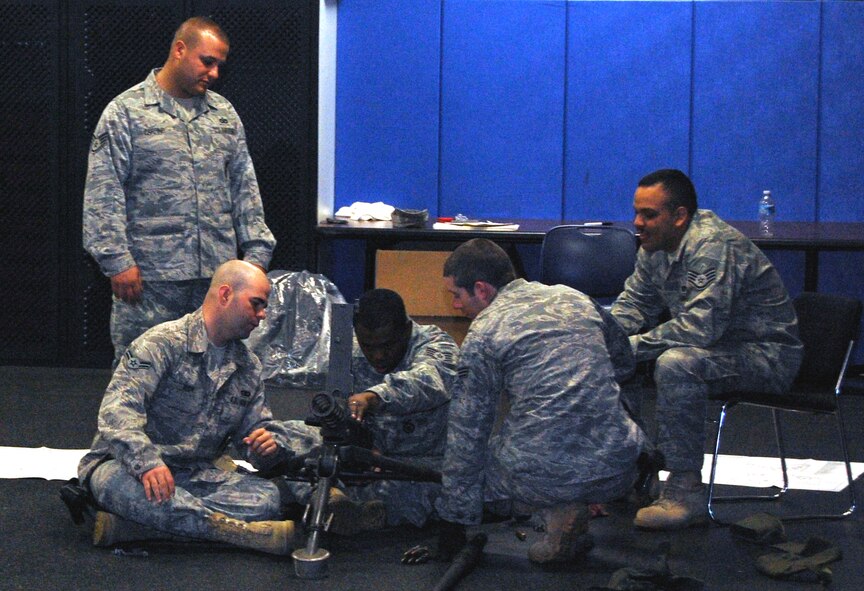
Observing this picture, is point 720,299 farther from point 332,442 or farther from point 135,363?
point 135,363

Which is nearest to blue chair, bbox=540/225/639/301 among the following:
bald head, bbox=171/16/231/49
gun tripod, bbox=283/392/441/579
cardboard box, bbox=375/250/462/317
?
cardboard box, bbox=375/250/462/317

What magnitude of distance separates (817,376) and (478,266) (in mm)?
1386

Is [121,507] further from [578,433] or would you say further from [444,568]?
[578,433]

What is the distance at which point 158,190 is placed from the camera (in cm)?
398

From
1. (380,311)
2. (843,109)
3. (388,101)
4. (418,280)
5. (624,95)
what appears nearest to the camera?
(380,311)

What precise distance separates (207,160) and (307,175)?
217 centimetres

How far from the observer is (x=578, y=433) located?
3.24m

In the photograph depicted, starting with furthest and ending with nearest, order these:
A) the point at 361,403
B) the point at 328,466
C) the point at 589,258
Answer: the point at 589,258 < the point at 361,403 < the point at 328,466

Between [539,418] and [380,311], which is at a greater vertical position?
[380,311]

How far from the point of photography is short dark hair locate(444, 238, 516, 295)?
3.32m

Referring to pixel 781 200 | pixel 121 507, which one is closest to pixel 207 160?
pixel 121 507

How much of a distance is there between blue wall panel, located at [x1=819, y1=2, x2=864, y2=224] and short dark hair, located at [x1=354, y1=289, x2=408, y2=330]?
3.60m

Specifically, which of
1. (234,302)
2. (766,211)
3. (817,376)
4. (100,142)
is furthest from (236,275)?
(766,211)

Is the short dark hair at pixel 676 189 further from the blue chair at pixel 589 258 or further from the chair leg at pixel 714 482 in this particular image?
the blue chair at pixel 589 258
